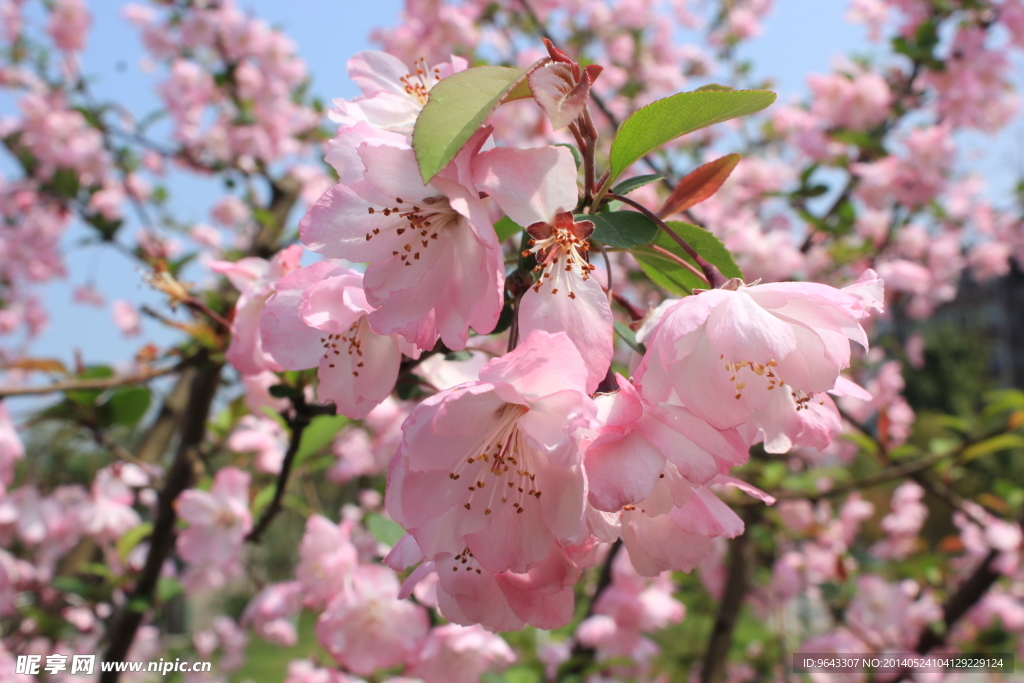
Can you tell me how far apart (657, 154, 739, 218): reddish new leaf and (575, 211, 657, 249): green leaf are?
0.38ft

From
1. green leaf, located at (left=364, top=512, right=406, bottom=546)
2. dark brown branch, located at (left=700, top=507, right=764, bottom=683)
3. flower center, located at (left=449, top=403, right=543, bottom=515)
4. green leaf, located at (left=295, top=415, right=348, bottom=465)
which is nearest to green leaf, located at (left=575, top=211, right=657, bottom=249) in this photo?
flower center, located at (left=449, top=403, right=543, bottom=515)

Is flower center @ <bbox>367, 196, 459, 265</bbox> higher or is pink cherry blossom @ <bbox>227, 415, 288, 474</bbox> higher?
flower center @ <bbox>367, 196, 459, 265</bbox>

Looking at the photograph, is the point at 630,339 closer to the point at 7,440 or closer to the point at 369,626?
the point at 369,626

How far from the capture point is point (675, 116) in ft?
1.92

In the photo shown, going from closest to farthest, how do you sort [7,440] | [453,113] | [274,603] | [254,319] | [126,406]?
[453,113] → [254,319] → [126,406] → [7,440] → [274,603]

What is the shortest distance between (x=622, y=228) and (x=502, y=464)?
0.76ft

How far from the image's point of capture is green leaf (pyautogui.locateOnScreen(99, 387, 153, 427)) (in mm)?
1501

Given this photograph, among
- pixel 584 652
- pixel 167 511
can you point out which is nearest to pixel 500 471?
pixel 167 511

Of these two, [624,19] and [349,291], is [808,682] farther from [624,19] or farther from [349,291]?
[624,19]

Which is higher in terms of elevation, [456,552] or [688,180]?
[688,180]

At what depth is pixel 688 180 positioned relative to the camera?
2.25 feet

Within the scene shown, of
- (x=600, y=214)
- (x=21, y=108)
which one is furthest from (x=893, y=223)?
(x=21, y=108)

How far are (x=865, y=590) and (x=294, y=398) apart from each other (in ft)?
10.2

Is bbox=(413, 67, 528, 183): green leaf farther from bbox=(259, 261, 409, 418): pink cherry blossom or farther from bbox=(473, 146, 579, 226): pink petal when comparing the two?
bbox=(259, 261, 409, 418): pink cherry blossom
